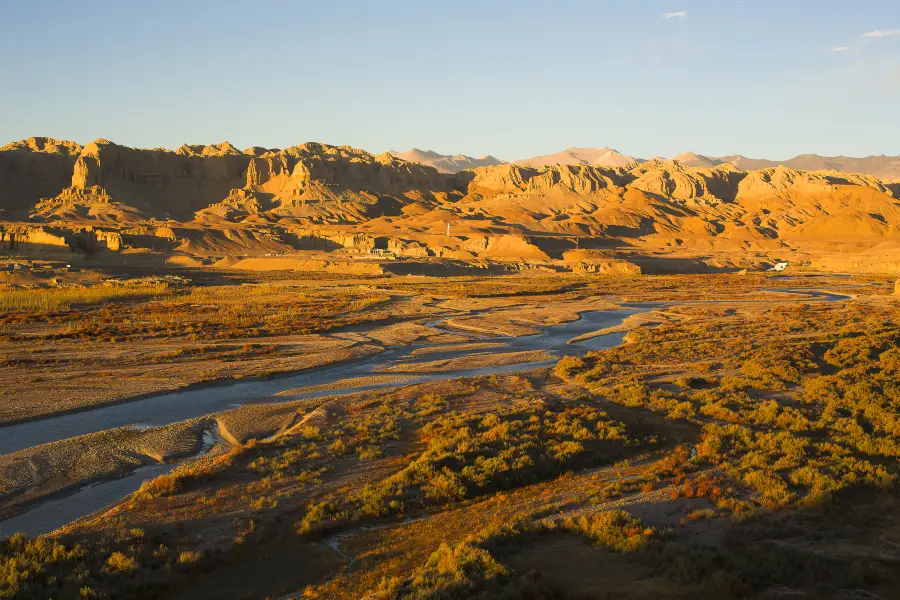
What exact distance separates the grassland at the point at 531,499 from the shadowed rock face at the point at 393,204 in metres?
88.8

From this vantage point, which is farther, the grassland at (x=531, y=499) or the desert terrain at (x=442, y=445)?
the desert terrain at (x=442, y=445)

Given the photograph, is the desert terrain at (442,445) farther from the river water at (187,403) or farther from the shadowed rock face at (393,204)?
the shadowed rock face at (393,204)

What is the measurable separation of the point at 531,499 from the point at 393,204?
167m

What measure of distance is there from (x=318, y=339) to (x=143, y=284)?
116ft

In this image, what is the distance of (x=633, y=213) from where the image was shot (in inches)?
6427

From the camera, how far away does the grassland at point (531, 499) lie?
961 centimetres

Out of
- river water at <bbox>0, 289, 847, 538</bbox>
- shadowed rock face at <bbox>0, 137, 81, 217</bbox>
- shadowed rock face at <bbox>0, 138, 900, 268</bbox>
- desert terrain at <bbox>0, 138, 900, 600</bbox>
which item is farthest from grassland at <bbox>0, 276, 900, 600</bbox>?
shadowed rock face at <bbox>0, 137, 81, 217</bbox>

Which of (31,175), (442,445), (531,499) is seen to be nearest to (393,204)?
(31,175)

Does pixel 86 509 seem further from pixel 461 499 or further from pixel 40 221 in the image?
pixel 40 221

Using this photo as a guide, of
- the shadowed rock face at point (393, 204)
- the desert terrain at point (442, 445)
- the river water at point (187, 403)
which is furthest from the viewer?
the shadowed rock face at point (393, 204)

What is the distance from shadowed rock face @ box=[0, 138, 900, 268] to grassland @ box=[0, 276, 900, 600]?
88793 mm

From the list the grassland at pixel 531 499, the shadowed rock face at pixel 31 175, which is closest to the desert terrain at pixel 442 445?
the grassland at pixel 531 499

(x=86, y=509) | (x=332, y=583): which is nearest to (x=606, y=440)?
(x=332, y=583)

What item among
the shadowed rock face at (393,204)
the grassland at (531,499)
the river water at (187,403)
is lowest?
the river water at (187,403)
